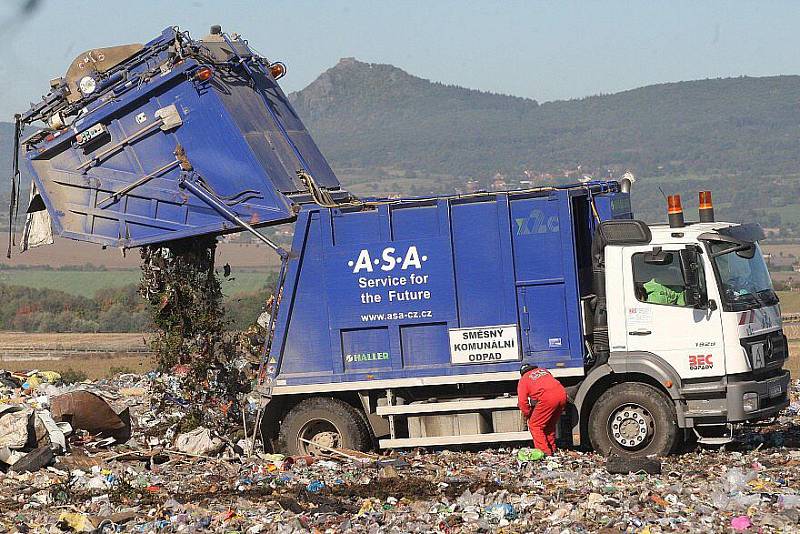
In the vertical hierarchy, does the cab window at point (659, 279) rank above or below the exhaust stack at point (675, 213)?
below

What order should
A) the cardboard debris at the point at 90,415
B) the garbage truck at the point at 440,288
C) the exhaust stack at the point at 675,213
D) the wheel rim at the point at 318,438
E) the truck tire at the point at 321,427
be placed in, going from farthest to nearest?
the cardboard debris at the point at 90,415, the wheel rim at the point at 318,438, the truck tire at the point at 321,427, the exhaust stack at the point at 675,213, the garbage truck at the point at 440,288

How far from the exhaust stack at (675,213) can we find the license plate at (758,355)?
57.8 inches

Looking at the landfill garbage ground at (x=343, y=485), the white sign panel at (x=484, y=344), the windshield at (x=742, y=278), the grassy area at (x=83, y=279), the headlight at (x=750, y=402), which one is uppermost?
the grassy area at (x=83, y=279)

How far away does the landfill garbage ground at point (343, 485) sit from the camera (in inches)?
384

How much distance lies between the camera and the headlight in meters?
12.3

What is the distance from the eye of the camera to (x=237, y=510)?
1055 cm

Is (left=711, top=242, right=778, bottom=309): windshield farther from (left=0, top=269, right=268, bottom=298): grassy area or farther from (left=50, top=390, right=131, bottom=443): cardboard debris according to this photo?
(left=0, top=269, right=268, bottom=298): grassy area

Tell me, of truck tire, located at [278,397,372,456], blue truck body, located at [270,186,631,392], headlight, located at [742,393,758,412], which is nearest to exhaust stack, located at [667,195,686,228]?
blue truck body, located at [270,186,631,392]

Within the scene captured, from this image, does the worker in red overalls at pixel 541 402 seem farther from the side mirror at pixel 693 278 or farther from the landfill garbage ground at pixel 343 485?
the side mirror at pixel 693 278

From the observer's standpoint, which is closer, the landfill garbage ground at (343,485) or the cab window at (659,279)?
the landfill garbage ground at (343,485)

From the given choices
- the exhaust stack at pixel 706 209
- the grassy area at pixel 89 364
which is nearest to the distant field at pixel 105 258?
the grassy area at pixel 89 364

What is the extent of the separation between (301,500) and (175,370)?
454cm

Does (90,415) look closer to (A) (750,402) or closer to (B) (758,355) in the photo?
(A) (750,402)

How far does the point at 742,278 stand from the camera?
12.8 m
